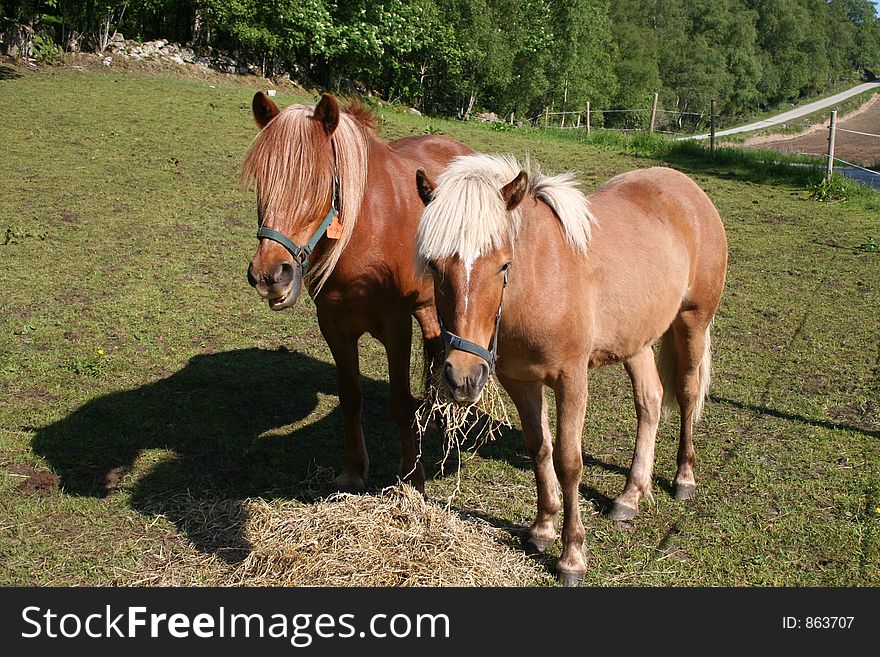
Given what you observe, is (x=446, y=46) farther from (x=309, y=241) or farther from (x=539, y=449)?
(x=539, y=449)

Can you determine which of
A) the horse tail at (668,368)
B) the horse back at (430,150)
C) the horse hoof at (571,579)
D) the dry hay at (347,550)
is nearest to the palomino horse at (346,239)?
the horse back at (430,150)

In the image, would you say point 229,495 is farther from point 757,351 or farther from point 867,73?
point 867,73

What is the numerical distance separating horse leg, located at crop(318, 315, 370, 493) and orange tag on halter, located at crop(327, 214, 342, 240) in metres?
0.71

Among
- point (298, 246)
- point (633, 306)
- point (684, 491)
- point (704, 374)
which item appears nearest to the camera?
point (298, 246)

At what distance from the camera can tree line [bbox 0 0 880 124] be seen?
23750 mm

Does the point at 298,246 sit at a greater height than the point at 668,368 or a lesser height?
greater

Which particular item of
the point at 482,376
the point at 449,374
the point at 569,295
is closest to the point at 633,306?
the point at 569,295

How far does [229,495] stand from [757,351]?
4992 millimetres

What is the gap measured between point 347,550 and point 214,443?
6.08 ft

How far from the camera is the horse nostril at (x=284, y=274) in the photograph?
3.36 metres

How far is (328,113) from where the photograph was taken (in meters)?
3.65

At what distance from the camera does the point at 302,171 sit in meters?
3.50

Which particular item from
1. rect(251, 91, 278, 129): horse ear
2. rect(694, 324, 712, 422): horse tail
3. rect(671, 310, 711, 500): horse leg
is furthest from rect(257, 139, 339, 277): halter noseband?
rect(694, 324, 712, 422): horse tail

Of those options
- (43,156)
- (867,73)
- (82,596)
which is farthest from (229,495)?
(867,73)
